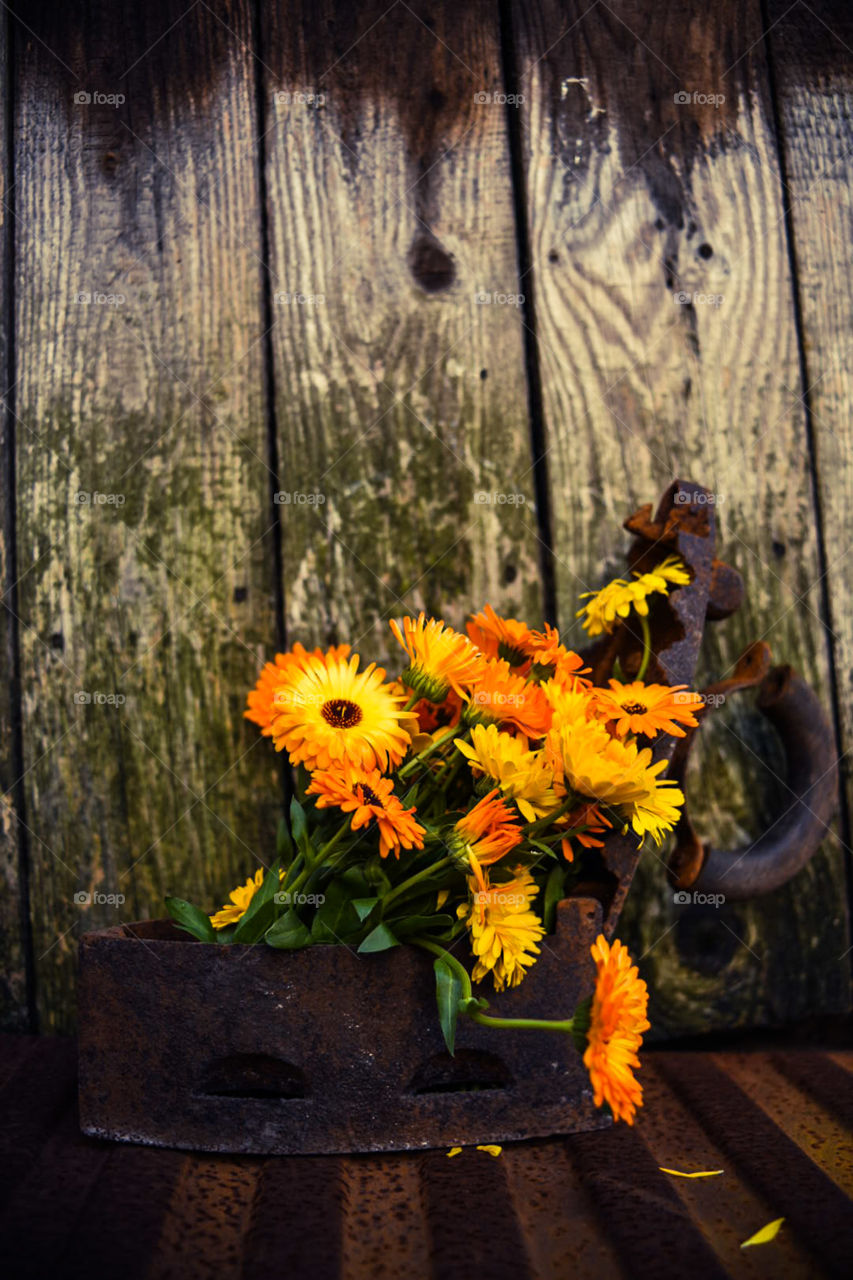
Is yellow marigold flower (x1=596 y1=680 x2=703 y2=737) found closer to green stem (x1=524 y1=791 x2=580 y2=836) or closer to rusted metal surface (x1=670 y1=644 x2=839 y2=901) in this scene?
green stem (x1=524 y1=791 x2=580 y2=836)

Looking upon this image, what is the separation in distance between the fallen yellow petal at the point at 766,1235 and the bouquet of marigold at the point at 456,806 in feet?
0.39

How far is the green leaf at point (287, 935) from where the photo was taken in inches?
25.9

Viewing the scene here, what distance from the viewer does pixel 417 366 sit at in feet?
3.36

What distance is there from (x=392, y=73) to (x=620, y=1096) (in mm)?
1096

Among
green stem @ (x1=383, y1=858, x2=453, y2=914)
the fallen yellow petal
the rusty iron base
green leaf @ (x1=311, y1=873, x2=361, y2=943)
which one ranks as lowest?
the fallen yellow petal

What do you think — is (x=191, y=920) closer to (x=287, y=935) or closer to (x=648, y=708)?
(x=287, y=935)

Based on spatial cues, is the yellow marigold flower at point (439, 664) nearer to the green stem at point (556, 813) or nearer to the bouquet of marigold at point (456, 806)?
the bouquet of marigold at point (456, 806)

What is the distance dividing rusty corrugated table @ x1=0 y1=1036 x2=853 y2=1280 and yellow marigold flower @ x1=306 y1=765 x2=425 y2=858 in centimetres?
24

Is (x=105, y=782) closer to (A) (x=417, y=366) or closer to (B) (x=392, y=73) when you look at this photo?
(A) (x=417, y=366)

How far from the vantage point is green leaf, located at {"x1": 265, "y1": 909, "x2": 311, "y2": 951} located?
66cm

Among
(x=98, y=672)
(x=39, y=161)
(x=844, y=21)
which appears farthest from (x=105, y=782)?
(x=844, y=21)

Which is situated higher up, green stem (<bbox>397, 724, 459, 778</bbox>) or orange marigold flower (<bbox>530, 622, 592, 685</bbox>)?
orange marigold flower (<bbox>530, 622, 592, 685</bbox>)

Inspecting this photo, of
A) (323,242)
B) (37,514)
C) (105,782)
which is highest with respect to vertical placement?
(323,242)

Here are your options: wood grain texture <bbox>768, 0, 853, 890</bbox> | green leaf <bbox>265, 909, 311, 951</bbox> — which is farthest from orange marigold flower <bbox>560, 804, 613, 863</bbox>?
wood grain texture <bbox>768, 0, 853, 890</bbox>
